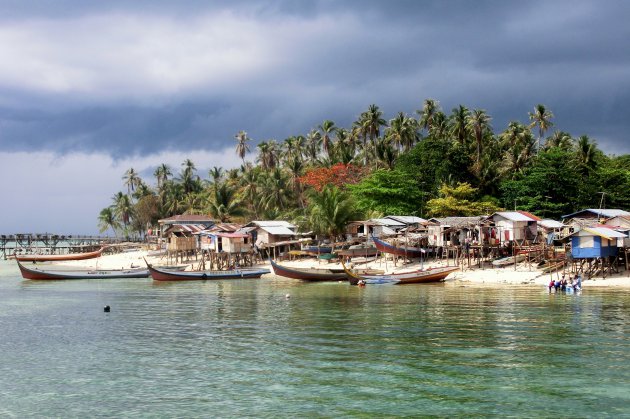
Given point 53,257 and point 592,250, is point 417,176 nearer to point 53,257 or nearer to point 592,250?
point 592,250

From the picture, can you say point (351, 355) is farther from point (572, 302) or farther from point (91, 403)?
point (572, 302)

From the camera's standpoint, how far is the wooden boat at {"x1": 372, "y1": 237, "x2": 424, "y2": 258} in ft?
177

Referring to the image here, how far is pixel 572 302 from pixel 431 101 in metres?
54.5

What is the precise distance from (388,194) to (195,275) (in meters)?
22.5

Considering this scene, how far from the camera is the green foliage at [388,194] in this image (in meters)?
66.0

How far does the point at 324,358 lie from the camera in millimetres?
19578

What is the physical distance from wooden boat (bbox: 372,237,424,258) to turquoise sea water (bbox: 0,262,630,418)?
1830cm

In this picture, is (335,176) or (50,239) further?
(50,239)

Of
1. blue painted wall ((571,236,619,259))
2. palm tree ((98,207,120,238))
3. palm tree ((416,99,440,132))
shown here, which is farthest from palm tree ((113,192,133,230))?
blue painted wall ((571,236,619,259))

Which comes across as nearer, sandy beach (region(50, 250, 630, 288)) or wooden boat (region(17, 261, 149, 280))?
sandy beach (region(50, 250, 630, 288))

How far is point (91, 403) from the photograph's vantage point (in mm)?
15539

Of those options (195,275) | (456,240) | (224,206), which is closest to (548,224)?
(456,240)

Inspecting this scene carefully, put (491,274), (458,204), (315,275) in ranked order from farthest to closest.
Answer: (458,204) < (315,275) < (491,274)

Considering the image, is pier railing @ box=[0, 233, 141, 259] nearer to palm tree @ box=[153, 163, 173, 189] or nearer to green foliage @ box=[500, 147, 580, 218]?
palm tree @ box=[153, 163, 173, 189]
